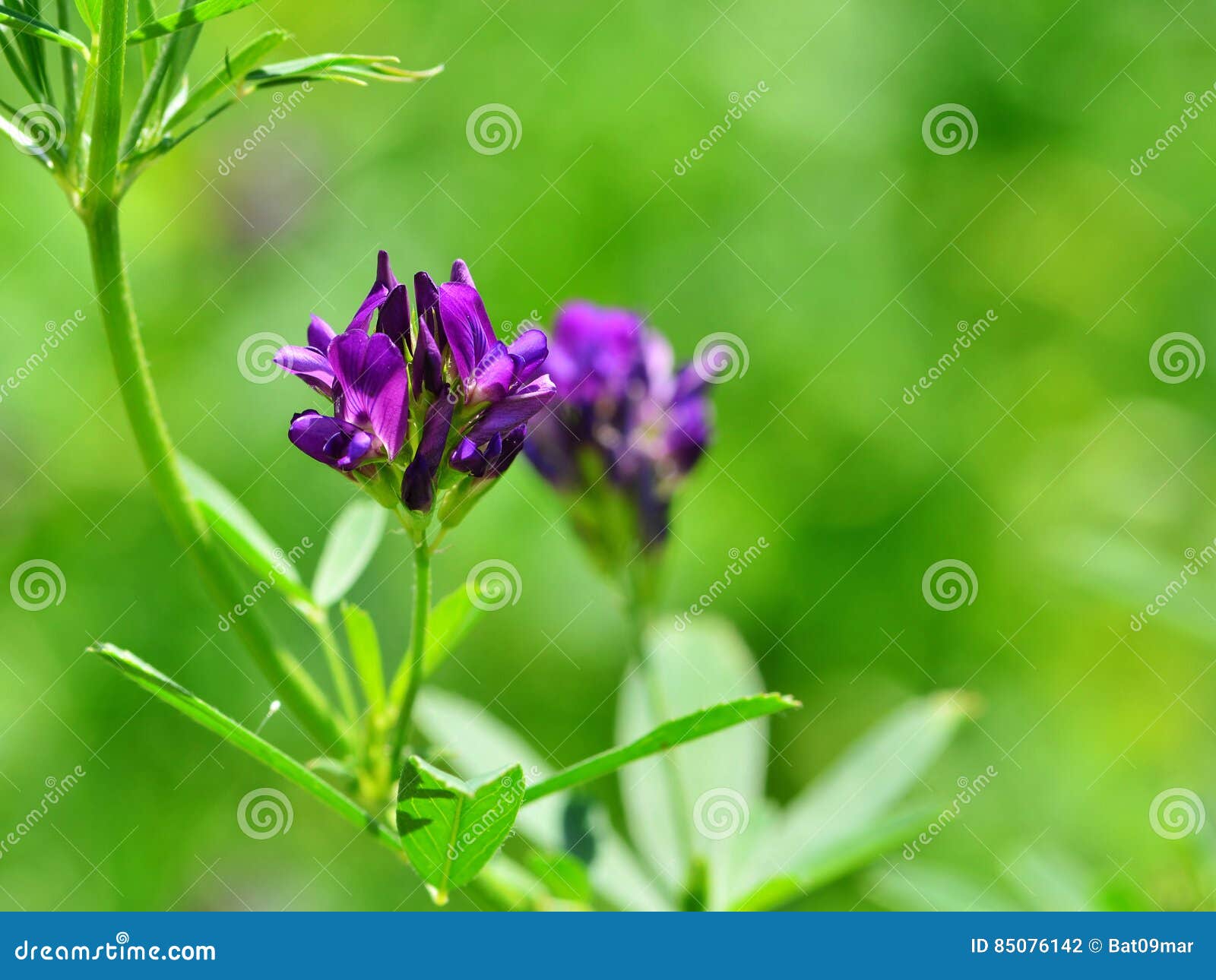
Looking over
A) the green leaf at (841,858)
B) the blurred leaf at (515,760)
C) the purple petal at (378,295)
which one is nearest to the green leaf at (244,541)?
the purple petal at (378,295)

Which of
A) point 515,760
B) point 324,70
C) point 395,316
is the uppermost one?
point 324,70

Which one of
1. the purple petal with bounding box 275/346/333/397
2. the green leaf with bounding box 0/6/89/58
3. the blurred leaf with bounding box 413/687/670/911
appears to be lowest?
the blurred leaf with bounding box 413/687/670/911

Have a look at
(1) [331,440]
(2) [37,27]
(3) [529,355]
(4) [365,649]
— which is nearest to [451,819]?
(4) [365,649]

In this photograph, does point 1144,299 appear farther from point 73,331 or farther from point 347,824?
point 73,331

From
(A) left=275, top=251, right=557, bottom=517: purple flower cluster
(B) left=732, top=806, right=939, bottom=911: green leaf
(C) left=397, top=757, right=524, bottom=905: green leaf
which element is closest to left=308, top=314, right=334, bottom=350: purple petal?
(A) left=275, top=251, right=557, bottom=517: purple flower cluster

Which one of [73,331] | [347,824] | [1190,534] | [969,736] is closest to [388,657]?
[347,824]

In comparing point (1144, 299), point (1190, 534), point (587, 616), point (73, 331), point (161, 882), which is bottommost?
point (161, 882)

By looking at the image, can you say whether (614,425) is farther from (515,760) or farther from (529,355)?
(529,355)

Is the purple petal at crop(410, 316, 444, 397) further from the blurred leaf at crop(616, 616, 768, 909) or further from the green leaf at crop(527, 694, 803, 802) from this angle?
the blurred leaf at crop(616, 616, 768, 909)
